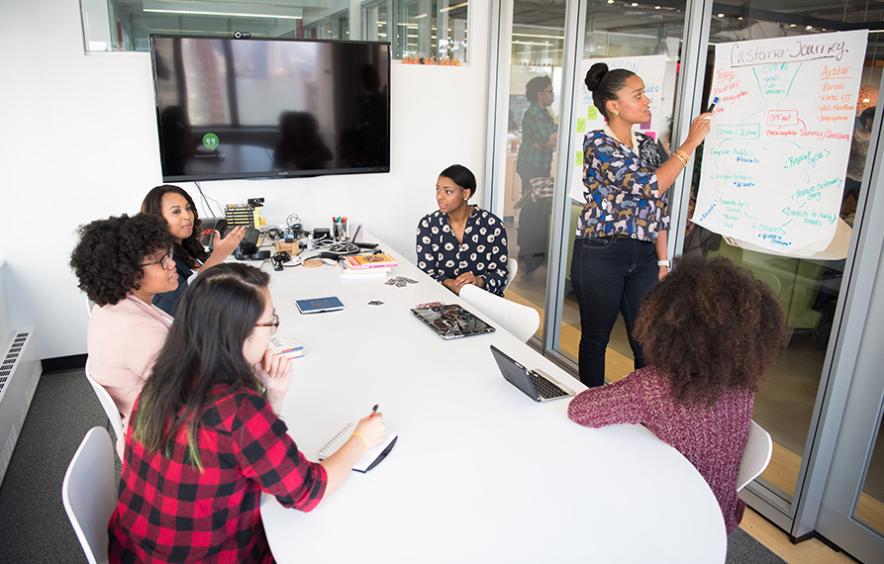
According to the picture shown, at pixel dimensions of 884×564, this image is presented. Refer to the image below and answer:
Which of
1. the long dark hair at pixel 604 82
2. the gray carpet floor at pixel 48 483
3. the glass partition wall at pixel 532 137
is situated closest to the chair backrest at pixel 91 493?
the gray carpet floor at pixel 48 483

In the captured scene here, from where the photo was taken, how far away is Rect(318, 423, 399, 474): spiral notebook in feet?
4.79

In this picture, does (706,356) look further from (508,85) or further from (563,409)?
(508,85)

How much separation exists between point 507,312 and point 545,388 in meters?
0.66

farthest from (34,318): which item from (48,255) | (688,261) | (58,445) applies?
(688,261)

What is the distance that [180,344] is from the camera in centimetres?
128

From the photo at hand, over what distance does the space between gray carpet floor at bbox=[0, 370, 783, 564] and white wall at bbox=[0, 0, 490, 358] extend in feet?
1.78

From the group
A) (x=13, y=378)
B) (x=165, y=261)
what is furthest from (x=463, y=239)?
(x=13, y=378)

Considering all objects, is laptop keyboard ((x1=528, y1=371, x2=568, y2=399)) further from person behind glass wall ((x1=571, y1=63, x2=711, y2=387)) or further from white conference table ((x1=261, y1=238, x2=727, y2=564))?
person behind glass wall ((x1=571, y1=63, x2=711, y2=387))

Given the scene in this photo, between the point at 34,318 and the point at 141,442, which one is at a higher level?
the point at 141,442

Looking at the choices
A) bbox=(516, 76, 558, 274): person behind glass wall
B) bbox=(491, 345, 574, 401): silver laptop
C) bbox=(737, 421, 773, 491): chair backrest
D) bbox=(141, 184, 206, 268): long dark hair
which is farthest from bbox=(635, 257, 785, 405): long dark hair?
bbox=(516, 76, 558, 274): person behind glass wall

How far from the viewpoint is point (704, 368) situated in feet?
4.65

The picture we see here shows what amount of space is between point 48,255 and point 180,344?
9.75 feet

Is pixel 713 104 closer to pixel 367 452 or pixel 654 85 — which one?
pixel 654 85

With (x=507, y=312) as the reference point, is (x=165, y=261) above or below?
above
